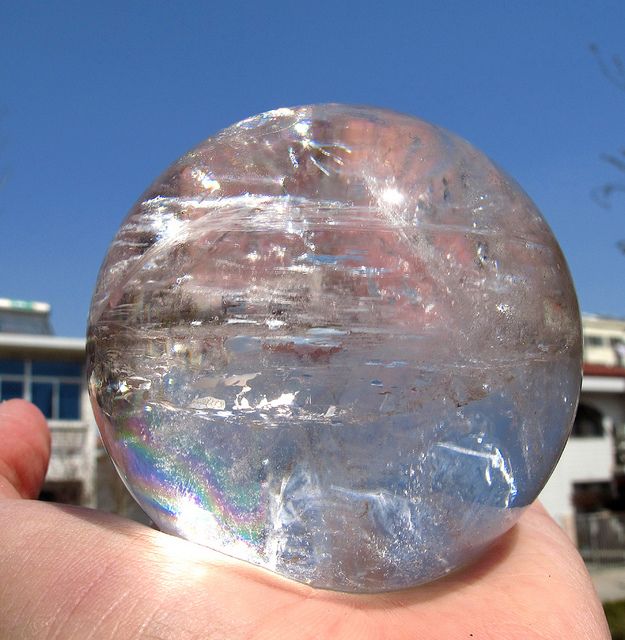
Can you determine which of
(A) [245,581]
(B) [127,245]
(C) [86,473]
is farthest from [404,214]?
(C) [86,473]

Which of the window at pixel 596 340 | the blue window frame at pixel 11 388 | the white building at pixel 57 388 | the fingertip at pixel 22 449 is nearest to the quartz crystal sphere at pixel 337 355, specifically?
the fingertip at pixel 22 449

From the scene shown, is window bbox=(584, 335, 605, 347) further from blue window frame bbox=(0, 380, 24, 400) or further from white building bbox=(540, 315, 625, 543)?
blue window frame bbox=(0, 380, 24, 400)

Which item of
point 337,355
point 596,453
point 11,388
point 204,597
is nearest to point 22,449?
point 204,597

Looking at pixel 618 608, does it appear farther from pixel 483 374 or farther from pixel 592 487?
pixel 592 487

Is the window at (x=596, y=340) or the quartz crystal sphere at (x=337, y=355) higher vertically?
the quartz crystal sphere at (x=337, y=355)

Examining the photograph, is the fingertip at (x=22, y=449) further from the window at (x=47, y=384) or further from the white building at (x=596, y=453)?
the white building at (x=596, y=453)

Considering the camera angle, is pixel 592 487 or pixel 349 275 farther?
pixel 592 487
